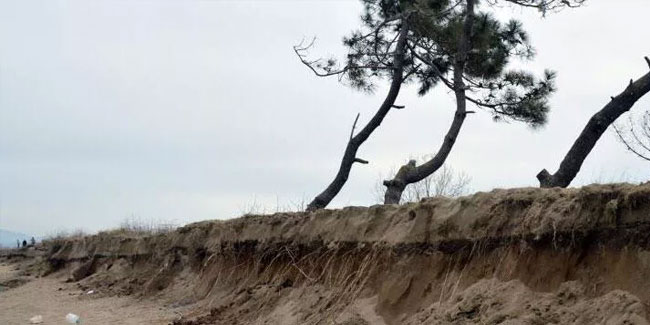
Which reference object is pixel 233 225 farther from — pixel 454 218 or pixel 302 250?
pixel 454 218

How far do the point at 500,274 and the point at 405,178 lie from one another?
27.8ft

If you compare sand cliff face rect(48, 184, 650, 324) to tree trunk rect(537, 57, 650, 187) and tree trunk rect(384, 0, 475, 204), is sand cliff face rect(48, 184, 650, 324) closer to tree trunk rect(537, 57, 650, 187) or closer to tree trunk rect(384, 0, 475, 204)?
tree trunk rect(537, 57, 650, 187)

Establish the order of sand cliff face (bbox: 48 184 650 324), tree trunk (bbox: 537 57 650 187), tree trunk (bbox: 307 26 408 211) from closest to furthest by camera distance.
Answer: sand cliff face (bbox: 48 184 650 324) → tree trunk (bbox: 537 57 650 187) → tree trunk (bbox: 307 26 408 211)

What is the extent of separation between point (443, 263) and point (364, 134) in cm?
914

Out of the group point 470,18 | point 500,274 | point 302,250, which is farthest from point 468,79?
point 500,274

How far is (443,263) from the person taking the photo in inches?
281

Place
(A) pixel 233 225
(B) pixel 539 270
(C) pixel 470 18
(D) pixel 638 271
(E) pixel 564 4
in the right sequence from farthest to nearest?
(C) pixel 470 18 < (E) pixel 564 4 < (A) pixel 233 225 < (B) pixel 539 270 < (D) pixel 638 271

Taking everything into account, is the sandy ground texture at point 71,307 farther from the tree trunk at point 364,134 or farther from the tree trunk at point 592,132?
the tree trunk at point 592,132

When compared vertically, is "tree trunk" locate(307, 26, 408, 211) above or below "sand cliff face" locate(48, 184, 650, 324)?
above

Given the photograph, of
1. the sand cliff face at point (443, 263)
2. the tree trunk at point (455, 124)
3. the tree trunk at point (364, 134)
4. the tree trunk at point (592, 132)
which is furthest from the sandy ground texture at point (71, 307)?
the tree trunk at point (592, 132)

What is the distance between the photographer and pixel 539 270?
6027 millimetres

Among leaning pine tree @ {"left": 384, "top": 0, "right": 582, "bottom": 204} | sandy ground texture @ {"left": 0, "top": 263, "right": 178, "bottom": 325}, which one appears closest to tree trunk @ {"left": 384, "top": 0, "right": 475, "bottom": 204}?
leaning pine tree @ {"left": 384, "top": 0, "right": 582, "bottom": 204}

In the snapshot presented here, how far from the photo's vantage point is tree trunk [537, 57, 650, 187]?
36.5 feet

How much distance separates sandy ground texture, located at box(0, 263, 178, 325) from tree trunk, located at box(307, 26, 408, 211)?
4580mm
